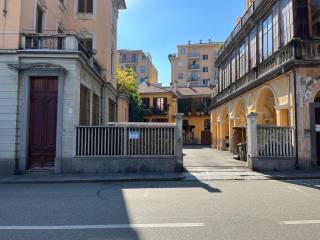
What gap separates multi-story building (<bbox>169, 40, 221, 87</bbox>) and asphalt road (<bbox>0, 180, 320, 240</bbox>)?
58.6 m

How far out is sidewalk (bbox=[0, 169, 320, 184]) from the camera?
37.4ft

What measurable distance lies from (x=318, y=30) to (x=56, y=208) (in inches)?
656

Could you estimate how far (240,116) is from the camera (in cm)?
2350

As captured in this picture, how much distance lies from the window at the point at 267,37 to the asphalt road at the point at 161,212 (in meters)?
9.41

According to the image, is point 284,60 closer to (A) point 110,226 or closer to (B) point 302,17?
(B) point 302,17

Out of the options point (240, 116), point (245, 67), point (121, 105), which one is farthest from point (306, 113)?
point (121, 105)

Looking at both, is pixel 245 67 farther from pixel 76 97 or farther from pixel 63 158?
pixel 63 158

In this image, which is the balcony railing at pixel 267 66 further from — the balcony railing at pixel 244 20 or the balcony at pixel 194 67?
the balcony at pixel 194 67

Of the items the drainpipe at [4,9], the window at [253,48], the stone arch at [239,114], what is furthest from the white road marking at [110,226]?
the stone arch at [239,114]

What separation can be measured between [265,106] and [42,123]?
45.8 ft

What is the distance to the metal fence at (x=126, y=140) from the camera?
13.4 m

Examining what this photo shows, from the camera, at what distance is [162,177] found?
38.9 ft

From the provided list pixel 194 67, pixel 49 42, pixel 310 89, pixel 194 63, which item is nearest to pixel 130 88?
pixel 49 42

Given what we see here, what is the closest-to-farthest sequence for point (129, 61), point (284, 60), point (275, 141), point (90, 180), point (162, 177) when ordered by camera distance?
point (90, 180)
point (162, 177)
point (275, 141)
point (284, 60)
point (129, 61)
